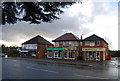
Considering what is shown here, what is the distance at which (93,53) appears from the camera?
3681 centimetres

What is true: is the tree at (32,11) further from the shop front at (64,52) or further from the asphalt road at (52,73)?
the shop front at (64,52)

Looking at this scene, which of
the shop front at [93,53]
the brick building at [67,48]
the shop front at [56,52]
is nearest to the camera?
the shop front at [93,53]

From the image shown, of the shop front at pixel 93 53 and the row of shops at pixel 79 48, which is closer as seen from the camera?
the shop front at pixel 93 53

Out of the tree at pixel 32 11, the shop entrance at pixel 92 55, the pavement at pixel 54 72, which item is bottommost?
the pavement at pixel 54 72

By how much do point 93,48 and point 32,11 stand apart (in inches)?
1327

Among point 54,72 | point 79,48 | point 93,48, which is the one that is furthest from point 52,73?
point 79,48

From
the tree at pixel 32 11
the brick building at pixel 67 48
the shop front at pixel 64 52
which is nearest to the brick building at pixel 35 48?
the shop front at pixel 64 52

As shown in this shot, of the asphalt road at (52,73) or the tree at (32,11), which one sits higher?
the tree at (32,11)

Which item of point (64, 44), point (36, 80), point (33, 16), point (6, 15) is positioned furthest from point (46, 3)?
point (64, 44)

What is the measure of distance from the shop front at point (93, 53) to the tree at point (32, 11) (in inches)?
1305

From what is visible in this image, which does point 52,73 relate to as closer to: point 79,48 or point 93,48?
point 93,48

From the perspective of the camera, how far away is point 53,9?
12.1 feet

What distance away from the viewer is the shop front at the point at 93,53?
35.8 m

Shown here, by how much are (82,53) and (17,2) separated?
3539 centimetres
